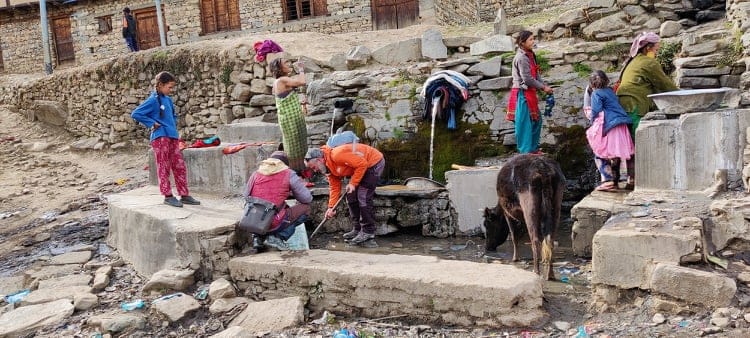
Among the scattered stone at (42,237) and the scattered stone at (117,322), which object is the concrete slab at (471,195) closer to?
the scattered stone at (117,322)

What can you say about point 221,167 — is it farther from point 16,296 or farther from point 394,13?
point 394,13

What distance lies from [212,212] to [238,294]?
122 centimetres

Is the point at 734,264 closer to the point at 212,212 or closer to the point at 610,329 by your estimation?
the point at 610,329

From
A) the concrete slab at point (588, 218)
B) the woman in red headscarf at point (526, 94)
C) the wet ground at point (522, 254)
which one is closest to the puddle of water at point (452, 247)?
the wet ground at point (522, 254)

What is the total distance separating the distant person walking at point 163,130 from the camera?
19.4ft

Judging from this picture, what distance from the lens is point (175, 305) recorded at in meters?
4.67

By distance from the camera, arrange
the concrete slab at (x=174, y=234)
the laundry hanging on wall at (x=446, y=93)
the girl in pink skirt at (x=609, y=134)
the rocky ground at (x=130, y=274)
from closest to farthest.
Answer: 1. the rocky ground at (x=130, y=274)
2. the concrete slab at (x=174, y=234)
3. the girl in pink skirt at (x=609, y=134)
4. the laundry hanging on wall at (x=446, y=93)

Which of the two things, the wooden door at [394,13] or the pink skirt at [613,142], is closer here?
the pink skirt at [613,142]

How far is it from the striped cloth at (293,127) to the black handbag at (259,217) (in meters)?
2.08

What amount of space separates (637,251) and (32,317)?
15.2 feet

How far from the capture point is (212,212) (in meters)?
6.02

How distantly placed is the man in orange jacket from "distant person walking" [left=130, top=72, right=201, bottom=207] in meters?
1.39

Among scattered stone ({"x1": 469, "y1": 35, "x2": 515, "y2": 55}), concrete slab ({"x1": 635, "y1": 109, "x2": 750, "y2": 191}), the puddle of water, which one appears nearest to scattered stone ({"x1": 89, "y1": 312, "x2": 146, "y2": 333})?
the puddle of water

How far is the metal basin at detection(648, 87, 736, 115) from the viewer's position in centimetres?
484
